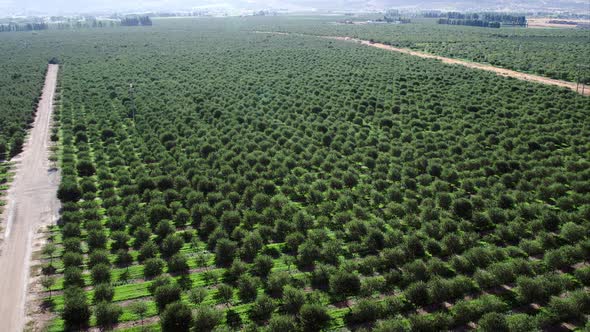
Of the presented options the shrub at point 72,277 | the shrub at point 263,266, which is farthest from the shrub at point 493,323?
the shrub at point 72,277

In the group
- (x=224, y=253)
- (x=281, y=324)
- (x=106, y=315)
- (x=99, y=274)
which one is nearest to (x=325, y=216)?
(x=224, y=253)

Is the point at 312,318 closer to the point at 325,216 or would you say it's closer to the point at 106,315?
the point at 106,315

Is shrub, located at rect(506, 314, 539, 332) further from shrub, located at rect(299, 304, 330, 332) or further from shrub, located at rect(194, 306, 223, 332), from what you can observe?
shrub, located at rect(194, 306, 223, 332)

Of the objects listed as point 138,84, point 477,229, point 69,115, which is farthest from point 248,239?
point 138,84

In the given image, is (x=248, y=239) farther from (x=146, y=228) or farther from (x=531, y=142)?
(x=531, y=142)

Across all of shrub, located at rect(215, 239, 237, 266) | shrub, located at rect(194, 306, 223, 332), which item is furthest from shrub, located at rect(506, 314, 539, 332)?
shrub, located at rect(215, 239, 237, 266)
